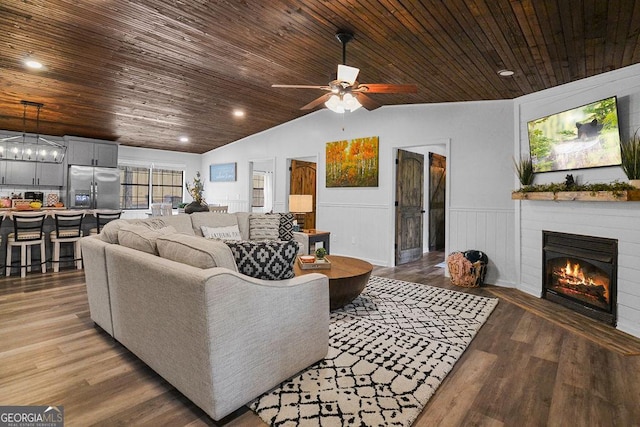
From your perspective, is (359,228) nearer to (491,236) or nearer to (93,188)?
(491,236)

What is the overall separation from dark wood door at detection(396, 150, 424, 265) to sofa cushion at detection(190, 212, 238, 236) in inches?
114

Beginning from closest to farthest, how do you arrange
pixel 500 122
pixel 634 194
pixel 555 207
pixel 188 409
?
pixel 188 409, pixel 634 194, pixel 555 207, pixel 500 122

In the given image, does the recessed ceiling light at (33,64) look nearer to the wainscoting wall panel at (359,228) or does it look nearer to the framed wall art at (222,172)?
the wainscoting wall panel at (359,228)

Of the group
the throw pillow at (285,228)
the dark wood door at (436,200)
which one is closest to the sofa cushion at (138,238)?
the throw pillow at (285,228)

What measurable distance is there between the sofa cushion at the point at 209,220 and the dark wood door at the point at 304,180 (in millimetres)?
2723

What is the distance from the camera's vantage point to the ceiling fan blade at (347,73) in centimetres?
296

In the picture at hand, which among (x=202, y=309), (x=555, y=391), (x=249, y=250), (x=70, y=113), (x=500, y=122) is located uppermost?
(x=70, y=113)

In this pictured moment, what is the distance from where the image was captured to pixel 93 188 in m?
7.44

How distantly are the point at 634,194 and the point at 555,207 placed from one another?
3.27 feet

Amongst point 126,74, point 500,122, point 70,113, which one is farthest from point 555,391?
point 70,113

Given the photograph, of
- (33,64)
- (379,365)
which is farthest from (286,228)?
(33,64)

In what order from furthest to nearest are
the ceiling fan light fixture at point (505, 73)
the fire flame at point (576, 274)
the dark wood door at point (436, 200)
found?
the dark wood door at point (436, 200), the ceiling fan light fixture at point (505, 73), the fire flame at point (576, 274)

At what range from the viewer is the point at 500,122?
4.74m

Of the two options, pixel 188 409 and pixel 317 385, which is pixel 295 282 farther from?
pixel 188 409
